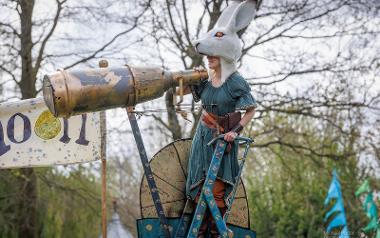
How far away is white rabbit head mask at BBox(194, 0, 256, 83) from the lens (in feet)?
14.7

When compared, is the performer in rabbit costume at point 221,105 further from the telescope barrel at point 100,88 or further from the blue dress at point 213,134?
the telescope barrel at point 100,88

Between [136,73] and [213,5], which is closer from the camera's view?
[136,73]

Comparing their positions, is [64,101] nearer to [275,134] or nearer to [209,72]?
[209,72]

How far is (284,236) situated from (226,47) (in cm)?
864

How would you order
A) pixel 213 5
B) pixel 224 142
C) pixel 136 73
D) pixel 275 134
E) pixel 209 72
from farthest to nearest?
1. pixel 275 134
2. pixel 213 5
3. pixel 209 72
4. pixel 224 142
5. pixel 136 73

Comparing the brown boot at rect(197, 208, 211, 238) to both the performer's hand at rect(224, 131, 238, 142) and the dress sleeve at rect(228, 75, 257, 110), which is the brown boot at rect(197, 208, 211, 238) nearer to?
the performer's hand at rect(224, 131, 238, 142)

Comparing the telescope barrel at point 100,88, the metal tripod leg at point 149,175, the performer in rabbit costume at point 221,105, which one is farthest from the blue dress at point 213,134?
the telescope barrel at point 100,88

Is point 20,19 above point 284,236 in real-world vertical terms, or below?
above

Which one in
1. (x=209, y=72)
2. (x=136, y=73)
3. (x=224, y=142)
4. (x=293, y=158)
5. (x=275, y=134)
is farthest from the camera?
(x=293, y=158)

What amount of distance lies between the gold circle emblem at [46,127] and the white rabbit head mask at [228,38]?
166 centimetres

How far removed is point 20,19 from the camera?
30.8ft

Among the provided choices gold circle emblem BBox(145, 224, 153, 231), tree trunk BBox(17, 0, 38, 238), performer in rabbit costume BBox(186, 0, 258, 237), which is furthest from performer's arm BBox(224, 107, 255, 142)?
tree trunk BBox(17, 0, 38, 238)

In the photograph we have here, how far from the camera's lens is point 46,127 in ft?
18.5

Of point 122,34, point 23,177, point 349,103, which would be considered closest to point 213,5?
point 122,34
